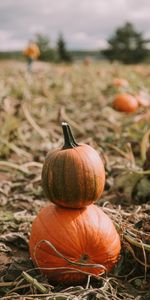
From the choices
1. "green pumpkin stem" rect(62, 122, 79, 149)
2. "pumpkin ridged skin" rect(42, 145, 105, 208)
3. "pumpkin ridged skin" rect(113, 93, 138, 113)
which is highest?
"green pumpkin stem" rect(62, 122, 79, 149)

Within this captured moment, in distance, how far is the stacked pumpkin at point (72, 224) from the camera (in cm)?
279

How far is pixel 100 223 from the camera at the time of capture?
290cm

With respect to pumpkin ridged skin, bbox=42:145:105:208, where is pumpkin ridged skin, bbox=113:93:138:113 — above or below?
below

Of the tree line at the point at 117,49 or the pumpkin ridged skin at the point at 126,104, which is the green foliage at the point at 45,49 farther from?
A: the pumpkin ridged skin at the point at 126,104

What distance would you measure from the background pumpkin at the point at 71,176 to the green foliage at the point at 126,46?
4465 centimetres

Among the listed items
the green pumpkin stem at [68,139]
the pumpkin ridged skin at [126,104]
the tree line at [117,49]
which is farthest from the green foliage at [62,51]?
the green pumpkin stem at [68,139]

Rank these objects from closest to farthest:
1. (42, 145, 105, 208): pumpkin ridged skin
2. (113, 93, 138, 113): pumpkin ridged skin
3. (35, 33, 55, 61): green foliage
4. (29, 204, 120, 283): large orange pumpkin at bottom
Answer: (29, 204, 120, 283): large orange pumpkin at bottom, (42, 145, 105, 208): pumpkin ridged skin, (113, 93, 138, 113): pumpkin ridged skin, (35, 33, 55, 61): green foliage

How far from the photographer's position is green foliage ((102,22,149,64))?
159 ft

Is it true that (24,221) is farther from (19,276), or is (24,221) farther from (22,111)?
(22,111)

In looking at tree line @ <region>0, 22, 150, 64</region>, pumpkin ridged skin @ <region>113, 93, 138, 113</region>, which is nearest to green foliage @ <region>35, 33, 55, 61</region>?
tree line @ <region>0, 22, 150, 64</region>

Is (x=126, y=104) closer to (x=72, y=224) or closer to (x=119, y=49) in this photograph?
(x=72, y=224)

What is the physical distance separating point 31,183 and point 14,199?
381 millimetres

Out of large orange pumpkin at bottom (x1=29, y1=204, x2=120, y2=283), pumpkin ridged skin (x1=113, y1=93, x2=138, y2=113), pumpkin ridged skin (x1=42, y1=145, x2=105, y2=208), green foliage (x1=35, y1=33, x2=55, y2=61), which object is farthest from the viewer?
green foliage (x1=35, y1=33, x2=55, y2=61)

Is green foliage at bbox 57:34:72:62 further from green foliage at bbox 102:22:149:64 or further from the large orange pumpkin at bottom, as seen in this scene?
the large orange pumpkin at bottom
